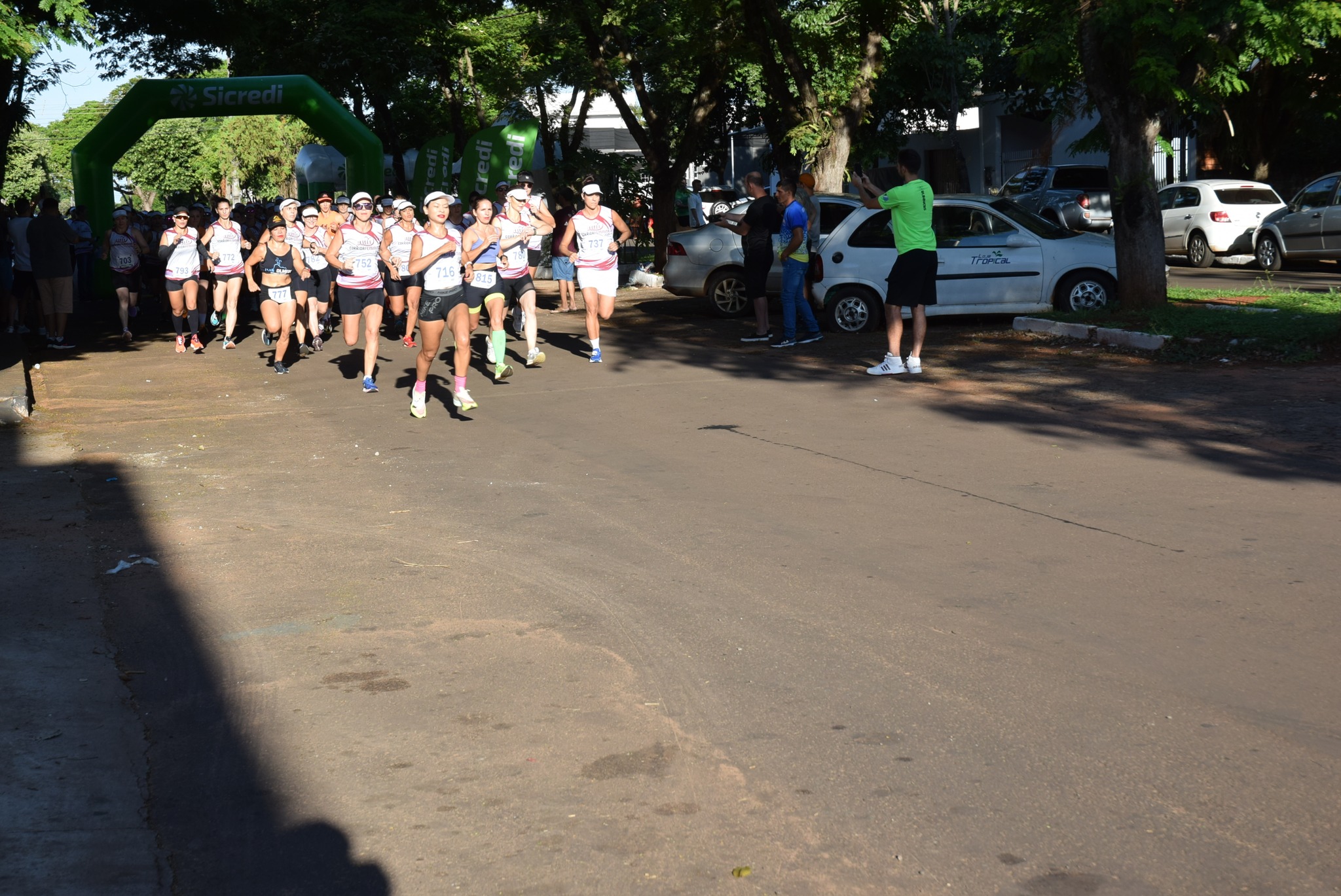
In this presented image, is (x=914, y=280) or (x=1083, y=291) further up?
(x=914, y=280)

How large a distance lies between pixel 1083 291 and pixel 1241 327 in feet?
8.93

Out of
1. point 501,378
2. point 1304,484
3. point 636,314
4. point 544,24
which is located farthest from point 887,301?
point 544,24

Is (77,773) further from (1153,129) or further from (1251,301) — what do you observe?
(1251,301)

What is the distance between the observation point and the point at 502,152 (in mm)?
25203

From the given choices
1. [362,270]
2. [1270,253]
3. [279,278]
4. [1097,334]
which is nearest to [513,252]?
[362,270]

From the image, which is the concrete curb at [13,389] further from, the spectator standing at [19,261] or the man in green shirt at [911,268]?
the man in green shirt at [911,268]

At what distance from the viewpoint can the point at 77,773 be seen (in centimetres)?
438

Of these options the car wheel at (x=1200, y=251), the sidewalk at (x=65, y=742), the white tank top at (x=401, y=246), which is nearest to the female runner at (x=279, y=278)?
the white tank top at (x=401, y=246)

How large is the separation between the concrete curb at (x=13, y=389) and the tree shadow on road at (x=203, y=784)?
5749mm

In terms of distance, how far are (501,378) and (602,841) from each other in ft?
31.8

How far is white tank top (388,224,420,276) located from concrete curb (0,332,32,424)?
3470mm

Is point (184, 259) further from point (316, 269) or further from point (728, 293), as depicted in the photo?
point (728, 293)

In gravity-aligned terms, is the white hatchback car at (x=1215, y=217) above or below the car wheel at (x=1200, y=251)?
above

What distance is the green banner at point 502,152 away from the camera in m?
25.2
